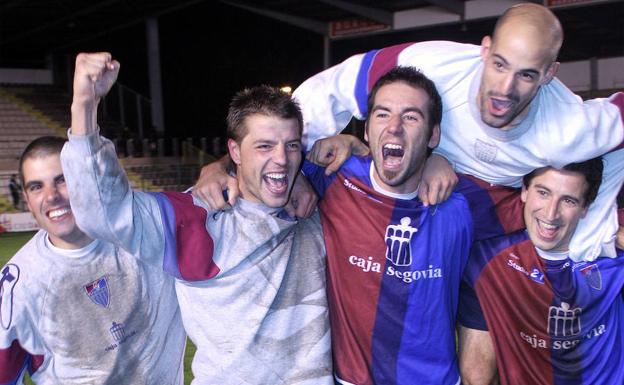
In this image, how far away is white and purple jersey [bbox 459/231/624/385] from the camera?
10.0 feet

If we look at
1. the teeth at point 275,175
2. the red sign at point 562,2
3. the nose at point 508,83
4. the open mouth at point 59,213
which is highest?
the red sign at point 562,2

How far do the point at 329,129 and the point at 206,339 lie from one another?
1090 mm

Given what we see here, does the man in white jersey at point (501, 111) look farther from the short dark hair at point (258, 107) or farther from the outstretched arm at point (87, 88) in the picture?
the outstretched arm at point (87, 88)

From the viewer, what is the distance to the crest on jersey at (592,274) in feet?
10.0

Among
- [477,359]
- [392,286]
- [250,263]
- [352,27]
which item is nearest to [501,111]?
[392,286]

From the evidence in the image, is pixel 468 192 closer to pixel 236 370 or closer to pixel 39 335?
pixel 236 370

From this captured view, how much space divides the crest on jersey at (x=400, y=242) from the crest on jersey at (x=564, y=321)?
2.96ft

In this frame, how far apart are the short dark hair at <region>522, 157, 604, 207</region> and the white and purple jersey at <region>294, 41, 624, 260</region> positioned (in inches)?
1.8

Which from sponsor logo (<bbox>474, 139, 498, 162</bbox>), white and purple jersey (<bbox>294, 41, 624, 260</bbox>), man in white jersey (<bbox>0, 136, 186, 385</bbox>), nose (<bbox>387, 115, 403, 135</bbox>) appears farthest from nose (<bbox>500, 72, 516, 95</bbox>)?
man in white jersey (<bbox>0, 136, 186, 385</bbox>)

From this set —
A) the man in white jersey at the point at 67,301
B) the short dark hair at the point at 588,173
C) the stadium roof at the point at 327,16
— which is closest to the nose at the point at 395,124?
the short dark hair at the point at 588,173

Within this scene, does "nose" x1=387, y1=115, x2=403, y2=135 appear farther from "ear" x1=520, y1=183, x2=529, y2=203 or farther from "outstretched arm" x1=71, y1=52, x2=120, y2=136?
"outstretched arm" x1=71, y1=52, x2=120, y2=136

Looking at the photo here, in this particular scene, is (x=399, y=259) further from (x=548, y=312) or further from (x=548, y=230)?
(x=548, y=312)

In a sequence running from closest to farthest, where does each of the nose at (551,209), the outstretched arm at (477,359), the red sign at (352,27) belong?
the nose at (551,209) → the outstretched arm at (477,359) → the red sign at (352,27)

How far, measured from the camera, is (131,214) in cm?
231
